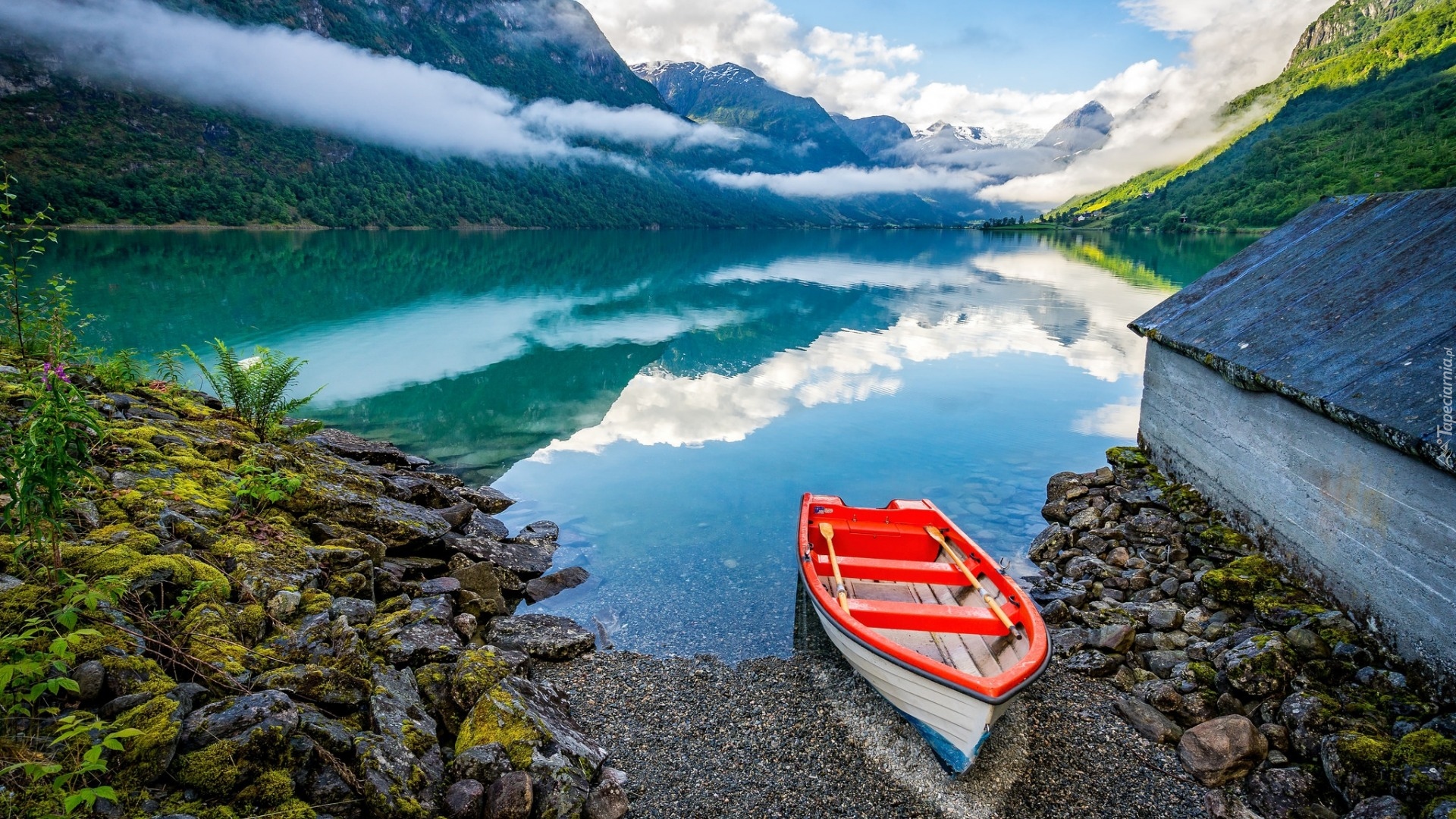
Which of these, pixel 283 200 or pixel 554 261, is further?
pixel 283 200

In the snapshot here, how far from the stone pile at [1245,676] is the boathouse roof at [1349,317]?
104 inches

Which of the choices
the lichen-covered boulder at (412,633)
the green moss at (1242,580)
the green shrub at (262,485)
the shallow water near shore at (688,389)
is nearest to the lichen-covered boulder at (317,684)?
the lichen-covered boulder at (412,633)

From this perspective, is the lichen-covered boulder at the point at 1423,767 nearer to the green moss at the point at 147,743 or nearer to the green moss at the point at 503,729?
the green moss at the point at 503,729

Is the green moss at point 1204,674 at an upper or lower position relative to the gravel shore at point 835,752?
upper

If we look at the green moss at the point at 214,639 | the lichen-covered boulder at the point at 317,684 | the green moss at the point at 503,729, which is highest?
the green moss at the point at 214,639

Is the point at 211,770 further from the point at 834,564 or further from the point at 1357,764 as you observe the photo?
the point at 1357,764

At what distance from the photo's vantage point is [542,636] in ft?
33.5

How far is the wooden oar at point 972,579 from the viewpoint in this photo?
8718 mm

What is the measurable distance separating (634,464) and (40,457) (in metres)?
14.1

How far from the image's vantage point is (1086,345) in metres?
36.6

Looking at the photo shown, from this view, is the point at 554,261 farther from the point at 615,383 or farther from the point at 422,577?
the point at 422,577

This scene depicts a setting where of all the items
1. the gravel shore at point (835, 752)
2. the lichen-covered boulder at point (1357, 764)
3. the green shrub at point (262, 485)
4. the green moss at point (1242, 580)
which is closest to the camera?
the lichen-covered boulder at point (1357, 764)

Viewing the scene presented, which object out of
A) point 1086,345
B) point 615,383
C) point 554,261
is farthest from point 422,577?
point 554,261

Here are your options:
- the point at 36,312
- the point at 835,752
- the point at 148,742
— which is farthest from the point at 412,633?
the point at 36,312
